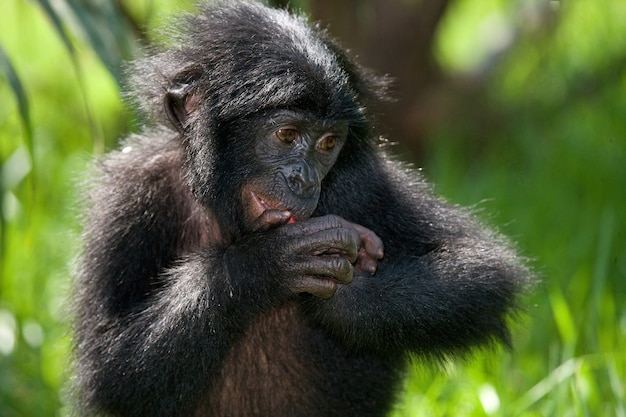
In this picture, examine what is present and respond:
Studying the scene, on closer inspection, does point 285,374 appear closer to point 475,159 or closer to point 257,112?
point 257,112

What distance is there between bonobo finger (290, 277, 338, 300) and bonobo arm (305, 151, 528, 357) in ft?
0.50

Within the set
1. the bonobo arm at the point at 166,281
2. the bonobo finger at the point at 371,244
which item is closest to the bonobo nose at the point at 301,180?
the bonobo arm at the point at 166,281

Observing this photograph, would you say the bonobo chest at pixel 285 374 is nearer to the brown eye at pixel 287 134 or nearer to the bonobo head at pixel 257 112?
the bonobo head at pixel 257 112

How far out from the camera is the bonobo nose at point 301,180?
11.8 feet

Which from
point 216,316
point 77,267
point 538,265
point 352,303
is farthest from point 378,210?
point 538,265

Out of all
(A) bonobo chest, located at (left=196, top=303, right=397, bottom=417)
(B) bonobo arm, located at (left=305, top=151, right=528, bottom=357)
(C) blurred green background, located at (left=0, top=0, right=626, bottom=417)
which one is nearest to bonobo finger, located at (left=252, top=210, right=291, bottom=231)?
(B) bonobo arm, located at (left=305, top=151, right=528, bottom=357)

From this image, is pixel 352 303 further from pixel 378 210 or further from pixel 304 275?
pixel 378 210

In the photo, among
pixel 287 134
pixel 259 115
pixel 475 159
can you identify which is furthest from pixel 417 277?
pixel 475 159

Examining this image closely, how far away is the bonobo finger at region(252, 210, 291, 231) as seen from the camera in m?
3.61

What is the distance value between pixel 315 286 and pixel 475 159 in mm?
4790

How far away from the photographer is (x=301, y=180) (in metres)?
3.59

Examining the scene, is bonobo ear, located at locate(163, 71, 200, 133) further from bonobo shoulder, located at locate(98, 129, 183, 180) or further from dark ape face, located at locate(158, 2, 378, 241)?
bonobo shoulder, located at locate(98, 129, 183, 180)

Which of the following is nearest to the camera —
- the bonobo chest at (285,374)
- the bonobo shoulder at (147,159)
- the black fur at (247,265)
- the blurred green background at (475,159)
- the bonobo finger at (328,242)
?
the bonobo finger at (328,242)

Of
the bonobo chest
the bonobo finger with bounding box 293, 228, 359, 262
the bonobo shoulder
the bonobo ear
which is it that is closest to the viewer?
the bonobo finger with bounding box 293, 228, 359, 262
